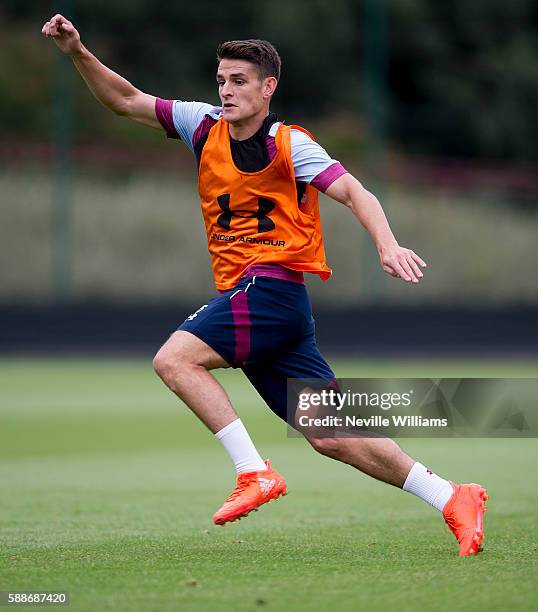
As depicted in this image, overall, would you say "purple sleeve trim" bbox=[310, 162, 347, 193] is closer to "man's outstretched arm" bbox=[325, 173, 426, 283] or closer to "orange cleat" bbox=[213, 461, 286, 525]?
"man's outstretched arm" bbox=[325, 173, 426, 283]

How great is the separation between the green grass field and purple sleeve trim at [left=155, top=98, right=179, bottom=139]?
2.09 meters

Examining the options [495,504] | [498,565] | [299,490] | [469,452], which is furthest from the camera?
[469,452]

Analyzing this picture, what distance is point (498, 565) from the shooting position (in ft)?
18.7

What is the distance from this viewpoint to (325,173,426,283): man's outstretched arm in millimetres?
5672

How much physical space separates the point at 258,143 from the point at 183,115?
0.50m

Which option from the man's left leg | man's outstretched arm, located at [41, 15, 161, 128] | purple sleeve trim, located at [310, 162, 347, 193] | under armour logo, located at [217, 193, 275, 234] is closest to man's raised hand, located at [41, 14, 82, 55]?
man's outstretched arm, located at [41, 15, 161, 128]

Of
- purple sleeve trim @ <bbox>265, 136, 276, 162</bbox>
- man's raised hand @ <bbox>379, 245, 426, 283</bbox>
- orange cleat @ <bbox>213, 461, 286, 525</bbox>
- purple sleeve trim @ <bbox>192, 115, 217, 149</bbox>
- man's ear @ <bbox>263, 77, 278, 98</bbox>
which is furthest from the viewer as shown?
purple sleeve trim @ <bbox>192, 115, 217, 149</bbox>

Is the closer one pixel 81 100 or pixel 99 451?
pixel 99 451

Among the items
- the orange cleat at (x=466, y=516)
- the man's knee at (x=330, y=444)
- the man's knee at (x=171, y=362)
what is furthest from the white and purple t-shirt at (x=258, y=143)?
the orange cleat at (x=466, y=516)

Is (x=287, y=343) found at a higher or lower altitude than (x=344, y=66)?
lower

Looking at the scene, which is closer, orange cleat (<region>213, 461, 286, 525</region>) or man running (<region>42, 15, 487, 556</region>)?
orange cleat (<region>213, 461, 286, 525</region>)

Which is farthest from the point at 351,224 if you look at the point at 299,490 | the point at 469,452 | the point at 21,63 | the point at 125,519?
the point at 125,519

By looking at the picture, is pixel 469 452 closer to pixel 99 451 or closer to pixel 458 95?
pixel 99 451

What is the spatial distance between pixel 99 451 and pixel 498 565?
658cm
